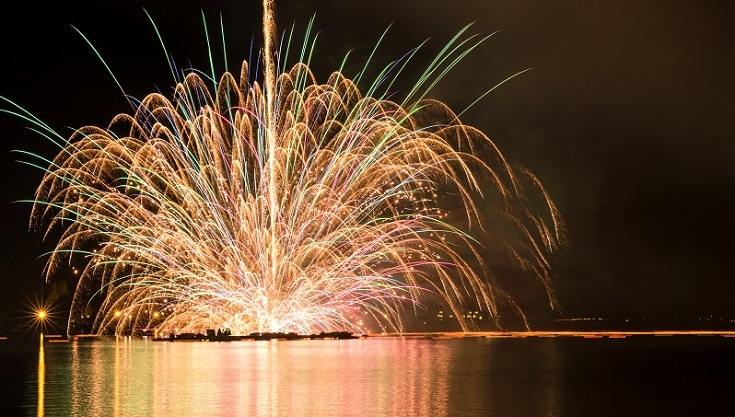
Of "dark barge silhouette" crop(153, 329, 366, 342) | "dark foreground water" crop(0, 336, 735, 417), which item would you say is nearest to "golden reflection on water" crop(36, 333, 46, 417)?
"dark foreground water" crop(0, 336, 735, 417)

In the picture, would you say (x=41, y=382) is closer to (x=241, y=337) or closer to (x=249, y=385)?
(x=249, y=385)

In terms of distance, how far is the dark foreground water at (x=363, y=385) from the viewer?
1972 cm

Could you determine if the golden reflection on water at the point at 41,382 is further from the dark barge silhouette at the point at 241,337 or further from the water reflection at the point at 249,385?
the dark barge silhouette at the point at 241,337

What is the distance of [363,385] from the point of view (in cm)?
2456

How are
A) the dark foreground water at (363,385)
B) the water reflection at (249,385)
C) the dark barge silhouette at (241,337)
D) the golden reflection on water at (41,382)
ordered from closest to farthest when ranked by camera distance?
1. the water reflection at (249,385)
2. the dark foreground water at (363,385)
3. the golden reflection on water at (41,382)
4. the dark barge silhouette at (241,337)

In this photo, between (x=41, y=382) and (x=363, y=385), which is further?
(x=41, y=382)

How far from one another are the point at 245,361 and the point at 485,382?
42.2 feet

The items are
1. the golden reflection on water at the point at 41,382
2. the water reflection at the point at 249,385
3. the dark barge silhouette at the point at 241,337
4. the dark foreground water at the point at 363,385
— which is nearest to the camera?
the water reflection at the point at 249,385

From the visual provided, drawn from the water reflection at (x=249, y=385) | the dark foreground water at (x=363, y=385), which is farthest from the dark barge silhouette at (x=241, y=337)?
the water reflection at (x=249, y=385)

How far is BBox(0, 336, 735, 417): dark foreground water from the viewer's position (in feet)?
64.7

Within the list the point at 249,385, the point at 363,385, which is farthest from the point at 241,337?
the point at 363,385

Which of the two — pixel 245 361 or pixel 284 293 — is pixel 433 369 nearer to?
pixel 245 361

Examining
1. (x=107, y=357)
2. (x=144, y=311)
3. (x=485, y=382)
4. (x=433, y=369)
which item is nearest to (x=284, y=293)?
(x=107, y=357)

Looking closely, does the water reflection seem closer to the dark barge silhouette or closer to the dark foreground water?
the dark foreground water
